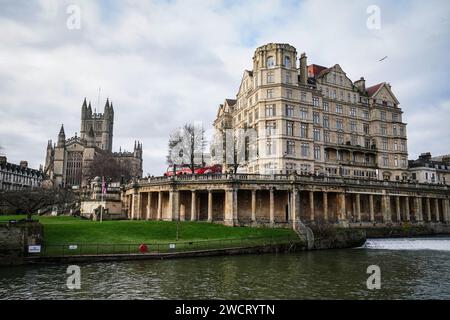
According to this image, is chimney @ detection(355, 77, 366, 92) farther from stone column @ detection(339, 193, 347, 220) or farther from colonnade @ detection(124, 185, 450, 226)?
stone column @ detection(339, 193, 347, 220)

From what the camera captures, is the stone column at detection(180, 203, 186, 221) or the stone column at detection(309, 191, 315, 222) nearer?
the stone column at detection(309, 191, 315, 222)

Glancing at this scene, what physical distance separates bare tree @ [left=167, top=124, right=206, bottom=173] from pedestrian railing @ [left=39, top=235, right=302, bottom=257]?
42.4 metres

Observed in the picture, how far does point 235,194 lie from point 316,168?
995 inches

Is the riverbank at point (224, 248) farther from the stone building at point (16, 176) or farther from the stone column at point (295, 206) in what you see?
the stone building at point (16, 176)

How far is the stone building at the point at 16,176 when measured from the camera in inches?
5463

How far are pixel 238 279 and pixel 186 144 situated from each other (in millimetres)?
62938

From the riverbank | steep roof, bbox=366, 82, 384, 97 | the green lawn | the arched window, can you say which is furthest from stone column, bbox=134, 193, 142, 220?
steep roof, bbox=366, 82, 384, 97

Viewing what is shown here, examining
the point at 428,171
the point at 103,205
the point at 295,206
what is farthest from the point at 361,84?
the point at 103,205

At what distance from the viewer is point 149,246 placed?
39406 millimetres

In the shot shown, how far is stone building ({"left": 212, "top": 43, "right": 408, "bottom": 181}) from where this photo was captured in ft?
235

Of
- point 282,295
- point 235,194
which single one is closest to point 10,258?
point 282,295

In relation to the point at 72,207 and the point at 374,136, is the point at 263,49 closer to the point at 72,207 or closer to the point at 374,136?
the point at 374,136

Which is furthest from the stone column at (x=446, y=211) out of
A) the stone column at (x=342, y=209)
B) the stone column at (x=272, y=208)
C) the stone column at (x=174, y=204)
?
the stone column at (x=174, y=204)

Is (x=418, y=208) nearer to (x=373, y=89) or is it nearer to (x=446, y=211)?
(x=446, y=211)
